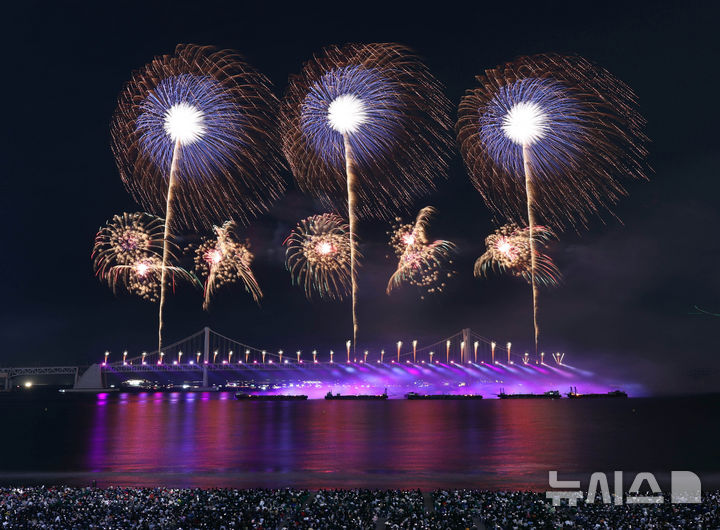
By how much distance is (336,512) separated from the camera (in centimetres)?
1858

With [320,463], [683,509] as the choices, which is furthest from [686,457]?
[683,509]

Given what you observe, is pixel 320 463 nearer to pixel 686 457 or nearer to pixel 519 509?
pixel 519 509

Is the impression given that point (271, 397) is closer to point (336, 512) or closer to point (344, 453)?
point (344, 453)

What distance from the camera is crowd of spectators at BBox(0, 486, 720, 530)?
17.4 metres

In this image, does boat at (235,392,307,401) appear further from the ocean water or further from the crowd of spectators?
the crowd of spectators

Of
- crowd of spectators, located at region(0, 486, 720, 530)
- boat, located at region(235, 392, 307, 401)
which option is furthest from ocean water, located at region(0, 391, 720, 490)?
boat, located at region(235, 392, 307, 401)

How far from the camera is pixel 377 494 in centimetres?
2084

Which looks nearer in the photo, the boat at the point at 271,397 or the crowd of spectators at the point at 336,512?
the crowd of spectators at the point at 336,512

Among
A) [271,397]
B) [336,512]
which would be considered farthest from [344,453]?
[271,397]

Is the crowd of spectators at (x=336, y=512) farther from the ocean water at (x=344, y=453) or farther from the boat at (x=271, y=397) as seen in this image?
the boat at (x=271, y=397)

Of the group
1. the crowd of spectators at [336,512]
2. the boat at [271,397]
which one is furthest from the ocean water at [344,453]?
the boat at [271,397]

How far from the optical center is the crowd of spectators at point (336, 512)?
1742 centimetres

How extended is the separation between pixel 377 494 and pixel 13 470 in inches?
1292

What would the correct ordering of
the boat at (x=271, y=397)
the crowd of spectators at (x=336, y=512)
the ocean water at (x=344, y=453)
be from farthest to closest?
the boat at (x=271, y=397)
the ocean water at (x=344, y=453)
the crowd of spectators at (x=336, y=512)
